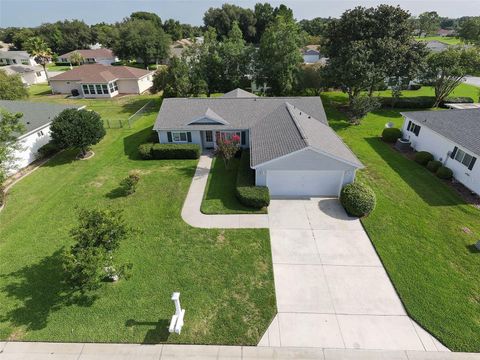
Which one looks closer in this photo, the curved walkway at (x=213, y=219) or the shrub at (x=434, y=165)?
the curved walkway at (x=213, y=219)

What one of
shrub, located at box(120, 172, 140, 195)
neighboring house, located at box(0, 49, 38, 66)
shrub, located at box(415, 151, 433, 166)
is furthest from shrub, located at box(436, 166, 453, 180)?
neighboring house, located at box(0, 49, 38, 66)

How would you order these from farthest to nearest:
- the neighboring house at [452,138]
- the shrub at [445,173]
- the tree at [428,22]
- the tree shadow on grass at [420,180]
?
1. the tree at [428,22]
2. the shrub at [445,173]
3. the neighboring house at [452,138]
4. the tree shadow on grass at [420,180]

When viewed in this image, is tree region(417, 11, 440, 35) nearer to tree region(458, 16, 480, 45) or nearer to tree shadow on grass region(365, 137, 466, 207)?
tree region(458, 16, 480, 45)

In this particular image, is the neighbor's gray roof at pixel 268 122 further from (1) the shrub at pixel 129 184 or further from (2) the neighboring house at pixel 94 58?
(2) the neighboring house at pixel 94 58

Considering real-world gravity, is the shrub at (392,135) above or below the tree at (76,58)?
below

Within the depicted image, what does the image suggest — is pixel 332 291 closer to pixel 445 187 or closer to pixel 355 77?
pixel 445 187

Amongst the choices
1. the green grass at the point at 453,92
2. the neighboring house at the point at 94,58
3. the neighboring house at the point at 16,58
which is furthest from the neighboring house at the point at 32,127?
the neighboring house at the point at 16,58
